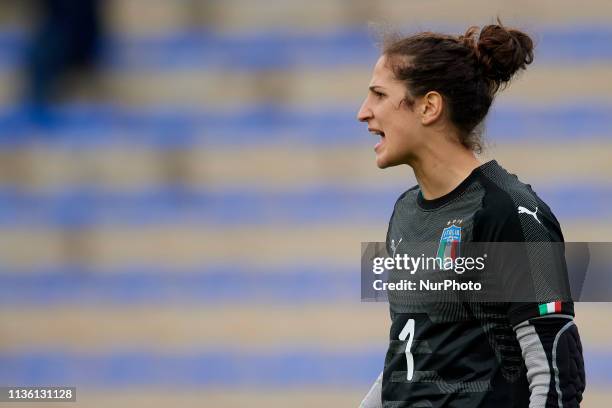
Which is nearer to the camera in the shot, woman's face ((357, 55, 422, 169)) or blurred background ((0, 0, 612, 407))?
woman's face ((357, 55, 422, 169))

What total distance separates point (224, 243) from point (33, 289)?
0.77 metres

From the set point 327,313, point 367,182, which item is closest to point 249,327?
point 327,313

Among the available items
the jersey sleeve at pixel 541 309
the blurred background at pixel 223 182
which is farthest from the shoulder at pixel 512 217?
the blurred background at pixel 223 182

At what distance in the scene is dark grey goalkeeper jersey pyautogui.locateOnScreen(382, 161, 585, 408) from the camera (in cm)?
141

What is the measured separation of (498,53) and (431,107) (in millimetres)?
132

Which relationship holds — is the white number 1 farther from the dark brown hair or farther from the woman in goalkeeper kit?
the dark brown hair

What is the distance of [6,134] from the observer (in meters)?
4.25

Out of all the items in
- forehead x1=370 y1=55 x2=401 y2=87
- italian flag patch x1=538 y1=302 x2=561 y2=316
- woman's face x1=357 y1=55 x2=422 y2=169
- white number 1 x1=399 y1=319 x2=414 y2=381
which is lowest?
white number 1 x1=399 y1=319 x2=414 y2=381

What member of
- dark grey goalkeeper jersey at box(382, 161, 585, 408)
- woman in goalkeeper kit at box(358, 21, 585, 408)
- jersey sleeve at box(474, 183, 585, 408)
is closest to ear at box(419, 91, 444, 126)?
woman in goalkeeper kit at box(358, 21, 585, 408)

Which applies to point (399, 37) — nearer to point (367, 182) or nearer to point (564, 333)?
point (564, 333)

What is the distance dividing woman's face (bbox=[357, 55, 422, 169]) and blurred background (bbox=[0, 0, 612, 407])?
212cm

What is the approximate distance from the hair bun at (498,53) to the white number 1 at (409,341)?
16.0 inches

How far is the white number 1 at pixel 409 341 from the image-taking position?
1552 millimetres

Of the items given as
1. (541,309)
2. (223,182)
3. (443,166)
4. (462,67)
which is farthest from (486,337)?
(223,182)
